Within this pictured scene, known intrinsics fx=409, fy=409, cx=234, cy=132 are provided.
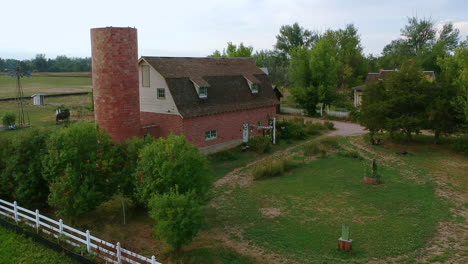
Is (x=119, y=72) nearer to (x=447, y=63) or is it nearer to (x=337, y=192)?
(x=337, y=192)

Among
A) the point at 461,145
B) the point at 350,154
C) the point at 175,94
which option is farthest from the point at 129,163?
the point at 461,145

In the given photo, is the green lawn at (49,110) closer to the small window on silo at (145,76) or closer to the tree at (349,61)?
the small window on silo at (145,76)

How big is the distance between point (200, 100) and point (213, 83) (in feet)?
7.15

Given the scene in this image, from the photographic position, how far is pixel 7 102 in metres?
51.6

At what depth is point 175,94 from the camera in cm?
2475

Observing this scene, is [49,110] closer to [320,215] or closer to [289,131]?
[289,131]

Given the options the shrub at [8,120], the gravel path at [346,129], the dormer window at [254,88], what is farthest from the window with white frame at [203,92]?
the shrub at [8,120]

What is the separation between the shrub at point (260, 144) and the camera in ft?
88.8

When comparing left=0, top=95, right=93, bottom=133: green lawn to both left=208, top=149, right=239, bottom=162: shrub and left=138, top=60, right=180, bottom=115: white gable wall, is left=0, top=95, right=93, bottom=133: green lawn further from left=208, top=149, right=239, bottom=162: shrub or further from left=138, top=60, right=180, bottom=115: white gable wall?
left=208, top=149, right=239, bottom=162: shrub

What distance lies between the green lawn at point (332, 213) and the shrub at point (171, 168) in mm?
2376

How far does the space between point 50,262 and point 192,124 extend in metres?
13.9

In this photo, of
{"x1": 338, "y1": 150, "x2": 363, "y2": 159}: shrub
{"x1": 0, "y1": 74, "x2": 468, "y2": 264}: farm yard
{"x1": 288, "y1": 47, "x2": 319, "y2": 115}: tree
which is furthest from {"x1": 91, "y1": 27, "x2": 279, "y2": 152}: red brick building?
{"x1": 288, "y1": 47, "x2": 319, "y2": 115}: tree

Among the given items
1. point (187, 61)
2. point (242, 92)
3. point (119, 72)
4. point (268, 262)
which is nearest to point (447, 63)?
point (242, 92)

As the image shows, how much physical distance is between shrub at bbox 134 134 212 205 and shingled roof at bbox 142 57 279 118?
10.7 metres
